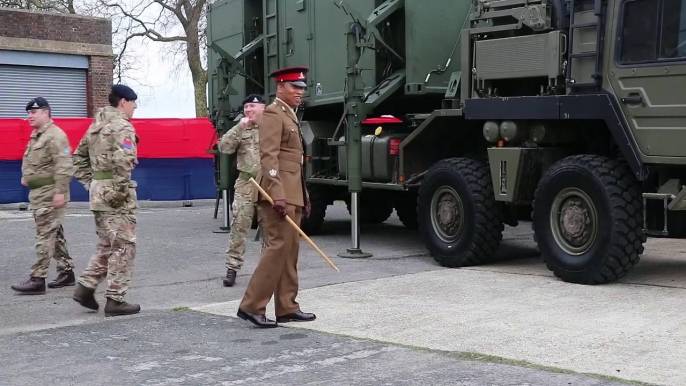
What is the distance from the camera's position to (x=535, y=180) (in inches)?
411

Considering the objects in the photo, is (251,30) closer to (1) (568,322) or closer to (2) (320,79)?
(2) (320,79)

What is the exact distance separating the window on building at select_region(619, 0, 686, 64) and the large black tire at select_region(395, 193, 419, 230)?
18.9ft

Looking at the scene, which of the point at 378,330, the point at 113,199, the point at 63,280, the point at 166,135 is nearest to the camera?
the point at 378,330

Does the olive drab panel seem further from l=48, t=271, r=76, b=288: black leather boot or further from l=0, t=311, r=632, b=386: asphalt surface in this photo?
l=48, t=271, r=76, b=288: black leather boot

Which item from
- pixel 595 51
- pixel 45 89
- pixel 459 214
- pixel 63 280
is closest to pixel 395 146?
pixel 459 214

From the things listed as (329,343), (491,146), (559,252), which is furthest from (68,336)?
(491,146)

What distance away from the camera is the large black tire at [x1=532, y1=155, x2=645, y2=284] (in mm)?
9188

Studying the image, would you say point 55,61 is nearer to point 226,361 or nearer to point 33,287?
point 33,287

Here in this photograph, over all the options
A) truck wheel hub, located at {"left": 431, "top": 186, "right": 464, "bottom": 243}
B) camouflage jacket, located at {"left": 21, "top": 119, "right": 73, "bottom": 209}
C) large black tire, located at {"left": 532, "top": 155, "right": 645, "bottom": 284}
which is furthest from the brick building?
large black tire, located at {"left": 532, "top": 155, "right": 645, "bottom": 284}

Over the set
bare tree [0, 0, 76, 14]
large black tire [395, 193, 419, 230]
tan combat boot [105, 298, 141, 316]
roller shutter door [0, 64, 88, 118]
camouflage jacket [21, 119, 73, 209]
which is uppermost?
bare tree [0, 0, 76, 14]

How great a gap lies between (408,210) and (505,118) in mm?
4695

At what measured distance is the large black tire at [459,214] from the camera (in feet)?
35.3

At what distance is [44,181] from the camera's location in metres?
9.92

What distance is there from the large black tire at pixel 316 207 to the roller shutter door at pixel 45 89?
54.9ft
